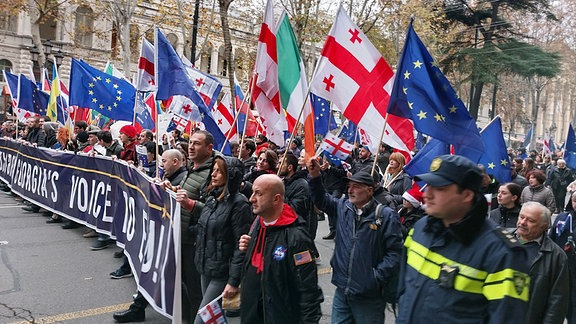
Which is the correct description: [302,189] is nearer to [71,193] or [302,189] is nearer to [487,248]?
[487,248]

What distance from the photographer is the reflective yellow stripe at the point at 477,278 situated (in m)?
2.27

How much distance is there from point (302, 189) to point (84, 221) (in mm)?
4143

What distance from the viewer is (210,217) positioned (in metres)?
4.31

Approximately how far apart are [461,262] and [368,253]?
157 centimetres

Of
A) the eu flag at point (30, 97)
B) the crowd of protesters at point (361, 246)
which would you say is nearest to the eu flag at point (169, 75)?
the crowd of protesters at point (361, 246)

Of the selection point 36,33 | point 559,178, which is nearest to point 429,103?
point 559,178

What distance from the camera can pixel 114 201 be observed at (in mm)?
7598

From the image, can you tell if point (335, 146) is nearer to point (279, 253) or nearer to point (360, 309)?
point (360, 309)

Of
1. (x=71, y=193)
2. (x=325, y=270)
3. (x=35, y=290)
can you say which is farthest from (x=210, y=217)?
(x=71, y=193)

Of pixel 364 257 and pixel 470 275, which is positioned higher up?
pixel 470 275

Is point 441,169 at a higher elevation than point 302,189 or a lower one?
higher

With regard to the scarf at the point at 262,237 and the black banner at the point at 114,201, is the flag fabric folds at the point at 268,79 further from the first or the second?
the scarf at the point at 262,237

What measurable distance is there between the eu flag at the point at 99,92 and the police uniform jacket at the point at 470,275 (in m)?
9.13

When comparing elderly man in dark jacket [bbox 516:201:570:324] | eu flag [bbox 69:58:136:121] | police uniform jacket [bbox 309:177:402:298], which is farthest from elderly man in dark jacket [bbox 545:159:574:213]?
police uniform jacket [bbox 309:177:402:298]
